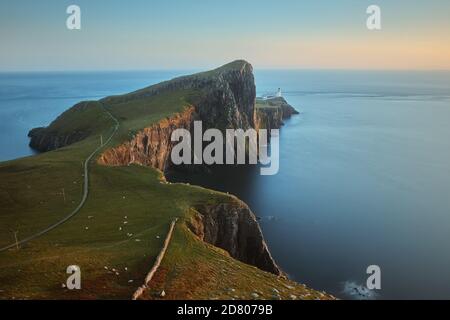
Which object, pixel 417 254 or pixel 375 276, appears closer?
pixel 375 276

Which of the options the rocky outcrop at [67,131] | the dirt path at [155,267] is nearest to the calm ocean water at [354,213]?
the rocky outcrop at [67,131]

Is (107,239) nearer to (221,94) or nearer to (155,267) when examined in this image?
(155,267)

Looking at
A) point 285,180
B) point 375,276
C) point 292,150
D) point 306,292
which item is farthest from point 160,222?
point 292,150

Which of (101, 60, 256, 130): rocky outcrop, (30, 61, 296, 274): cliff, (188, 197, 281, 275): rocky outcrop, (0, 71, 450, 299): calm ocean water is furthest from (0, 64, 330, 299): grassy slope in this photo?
(101, 60, 256, 130): rocky outcrop

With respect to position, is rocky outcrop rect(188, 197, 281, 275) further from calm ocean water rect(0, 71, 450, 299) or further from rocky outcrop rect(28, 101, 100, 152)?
rocky outcrop rect(28, 101, 100, 152)

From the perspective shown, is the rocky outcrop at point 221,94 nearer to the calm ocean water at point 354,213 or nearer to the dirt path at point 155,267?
the calm ocean water at point 354,213
